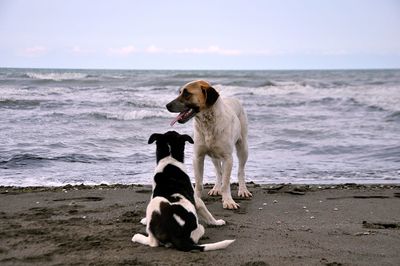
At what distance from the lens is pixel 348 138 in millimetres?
13422

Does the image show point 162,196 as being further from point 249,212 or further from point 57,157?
point 57,157

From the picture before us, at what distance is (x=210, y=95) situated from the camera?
618cm

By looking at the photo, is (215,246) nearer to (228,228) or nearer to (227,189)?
(228,228)

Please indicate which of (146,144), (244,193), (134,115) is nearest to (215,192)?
(244,193)

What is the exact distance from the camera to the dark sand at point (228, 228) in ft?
14.1

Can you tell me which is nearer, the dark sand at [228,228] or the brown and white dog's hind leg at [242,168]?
the dark sand at [228,228]

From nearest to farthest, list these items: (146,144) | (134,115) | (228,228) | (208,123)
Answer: (228,228) < (208,123) < (146,144) < (134,115)

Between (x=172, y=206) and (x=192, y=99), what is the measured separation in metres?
1.94

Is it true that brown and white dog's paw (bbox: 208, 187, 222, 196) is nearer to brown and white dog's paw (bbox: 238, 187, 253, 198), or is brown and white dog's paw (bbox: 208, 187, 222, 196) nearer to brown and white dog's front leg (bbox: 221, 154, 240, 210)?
brown and white dog's paw (bbox: 238, 187, 253, 198)

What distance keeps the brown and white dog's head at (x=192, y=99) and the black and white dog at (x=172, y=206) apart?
3.32 ft

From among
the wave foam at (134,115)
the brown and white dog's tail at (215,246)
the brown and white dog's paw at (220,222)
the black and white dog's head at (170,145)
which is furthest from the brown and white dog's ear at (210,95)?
the wave foam at (134,115)

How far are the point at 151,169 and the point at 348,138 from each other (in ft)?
19.6

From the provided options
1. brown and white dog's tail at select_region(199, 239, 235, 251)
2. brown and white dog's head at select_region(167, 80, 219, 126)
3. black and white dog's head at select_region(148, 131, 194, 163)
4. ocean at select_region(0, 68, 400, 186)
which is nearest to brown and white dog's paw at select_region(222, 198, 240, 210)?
brown and white dog's head at select_region(167, 80, 219, 126)

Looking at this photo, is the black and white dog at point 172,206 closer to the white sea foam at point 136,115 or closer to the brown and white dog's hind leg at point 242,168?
the brown and white dog's hind leg at point 242,168
